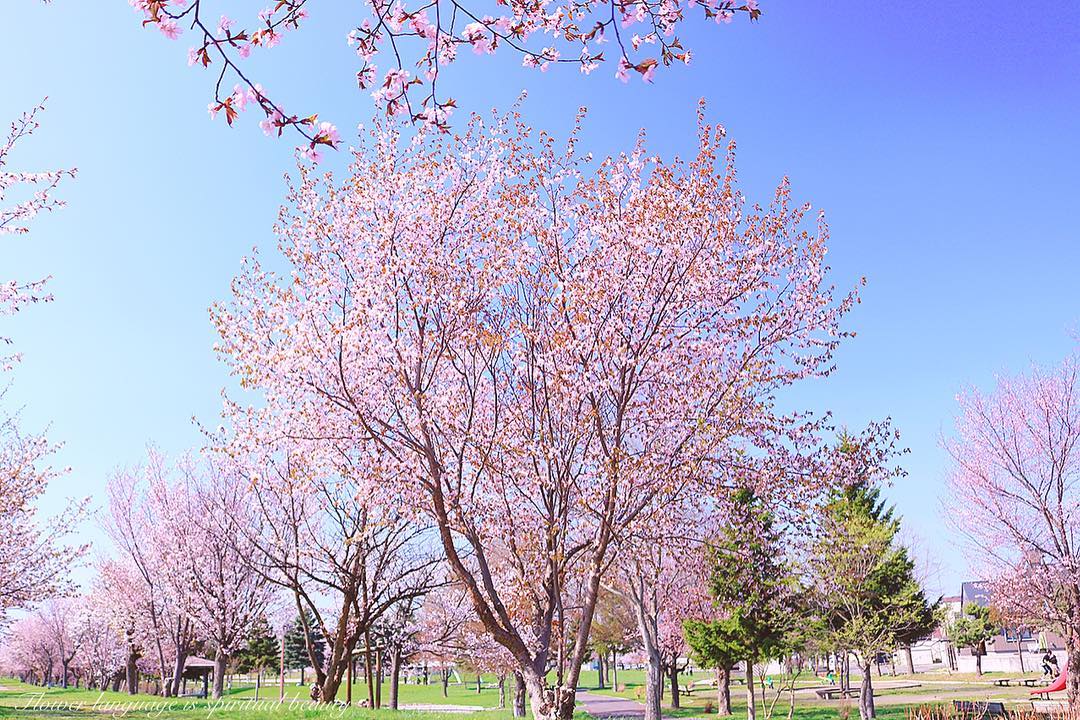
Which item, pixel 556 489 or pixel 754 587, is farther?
pixel 754 587

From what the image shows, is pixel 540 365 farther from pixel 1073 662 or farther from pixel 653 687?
pixel 1073 662

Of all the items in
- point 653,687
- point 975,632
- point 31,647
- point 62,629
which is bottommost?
point 31,647

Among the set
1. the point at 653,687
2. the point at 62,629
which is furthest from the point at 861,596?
the point at 62,629

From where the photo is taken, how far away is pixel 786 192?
10328 mm

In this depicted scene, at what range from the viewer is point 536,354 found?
388 inches

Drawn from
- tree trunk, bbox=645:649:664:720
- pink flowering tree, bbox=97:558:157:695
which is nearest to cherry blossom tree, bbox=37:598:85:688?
pink flowering tree, bbox=97:558:157:695

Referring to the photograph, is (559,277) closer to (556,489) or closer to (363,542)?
(556,489)

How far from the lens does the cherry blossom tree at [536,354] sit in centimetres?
960

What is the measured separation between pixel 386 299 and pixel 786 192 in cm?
561

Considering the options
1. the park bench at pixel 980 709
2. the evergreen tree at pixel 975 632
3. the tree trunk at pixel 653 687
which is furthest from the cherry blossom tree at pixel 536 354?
the evergreen tree at pixel 975 632

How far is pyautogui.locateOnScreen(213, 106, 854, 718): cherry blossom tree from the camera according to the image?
9602 mm

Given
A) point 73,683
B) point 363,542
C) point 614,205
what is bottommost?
point 73,683

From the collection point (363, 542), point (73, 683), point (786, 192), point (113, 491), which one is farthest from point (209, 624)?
point (73, 683)

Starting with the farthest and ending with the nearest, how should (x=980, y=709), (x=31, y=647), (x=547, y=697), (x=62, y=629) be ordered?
(x=31, y=647) < (x=62, y=629) < (x=980, y=709) < (x=547, y=697)
